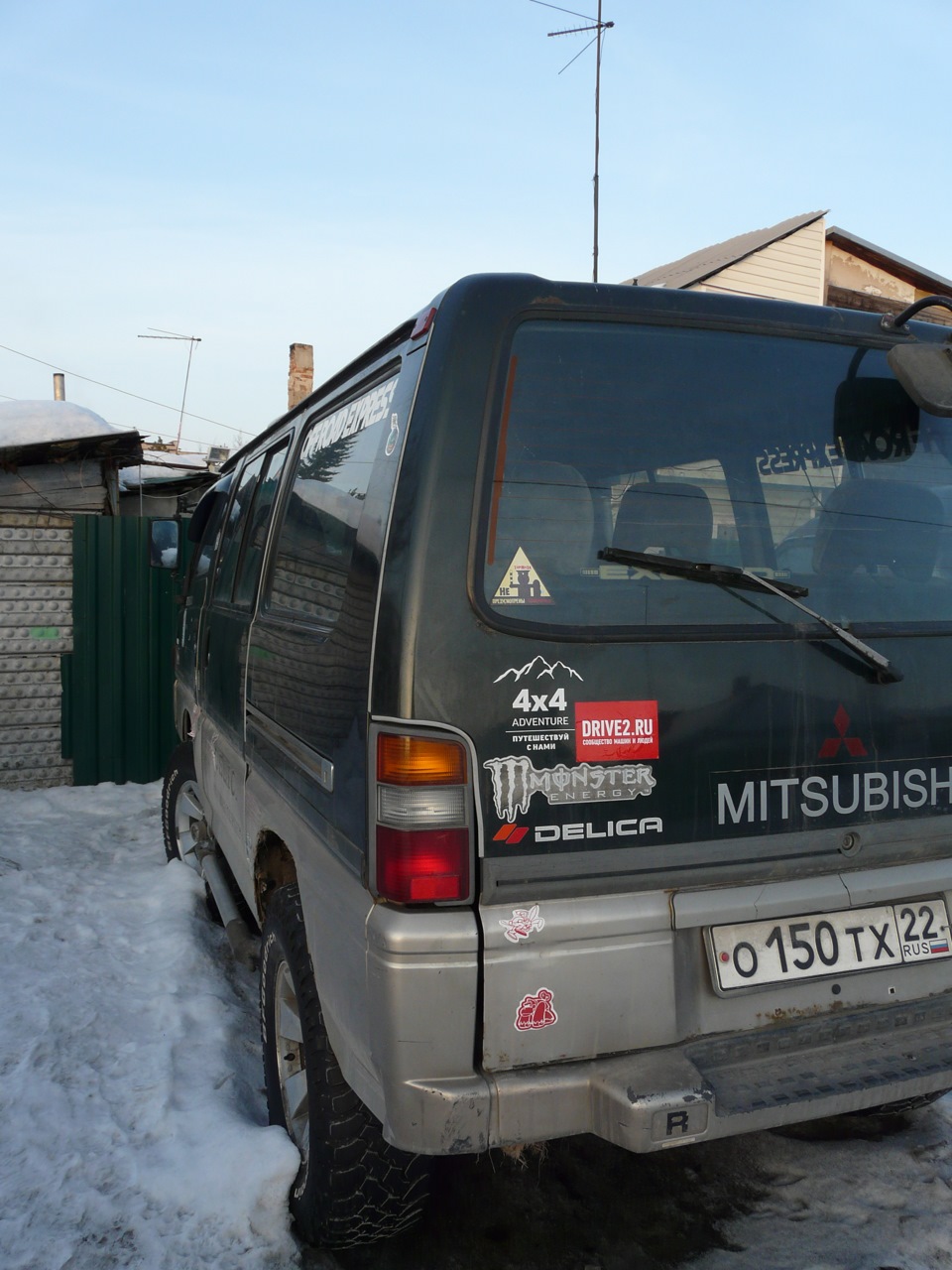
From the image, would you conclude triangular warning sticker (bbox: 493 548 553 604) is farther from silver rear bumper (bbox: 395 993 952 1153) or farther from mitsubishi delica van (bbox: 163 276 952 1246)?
silver rear bumper (bbox: 395 993 952 1153)

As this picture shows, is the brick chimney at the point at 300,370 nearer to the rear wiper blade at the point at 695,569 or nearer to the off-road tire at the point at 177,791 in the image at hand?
the off-road tire at the point at 177,791

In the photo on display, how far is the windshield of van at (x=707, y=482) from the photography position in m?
1.97

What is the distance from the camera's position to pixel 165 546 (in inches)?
227

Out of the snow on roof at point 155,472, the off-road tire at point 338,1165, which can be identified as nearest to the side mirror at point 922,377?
the off-road tire at point 338,1165

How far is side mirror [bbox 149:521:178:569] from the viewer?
572 cm

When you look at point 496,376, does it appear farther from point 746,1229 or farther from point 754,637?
point 746,1229

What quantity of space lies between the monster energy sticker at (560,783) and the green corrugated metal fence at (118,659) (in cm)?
619

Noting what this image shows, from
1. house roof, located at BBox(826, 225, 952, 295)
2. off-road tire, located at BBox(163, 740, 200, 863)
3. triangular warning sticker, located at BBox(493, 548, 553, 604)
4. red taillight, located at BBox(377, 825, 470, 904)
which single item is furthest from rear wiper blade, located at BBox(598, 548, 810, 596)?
house roof, located at BBox(826, 225, 952, 295)

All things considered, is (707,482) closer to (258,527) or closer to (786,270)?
(258,527)

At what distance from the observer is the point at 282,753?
261cm

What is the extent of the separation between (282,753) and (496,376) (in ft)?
3.84

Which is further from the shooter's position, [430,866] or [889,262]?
[889,262]

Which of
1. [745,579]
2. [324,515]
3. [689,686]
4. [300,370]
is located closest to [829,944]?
[689,686]

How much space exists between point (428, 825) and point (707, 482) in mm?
934
